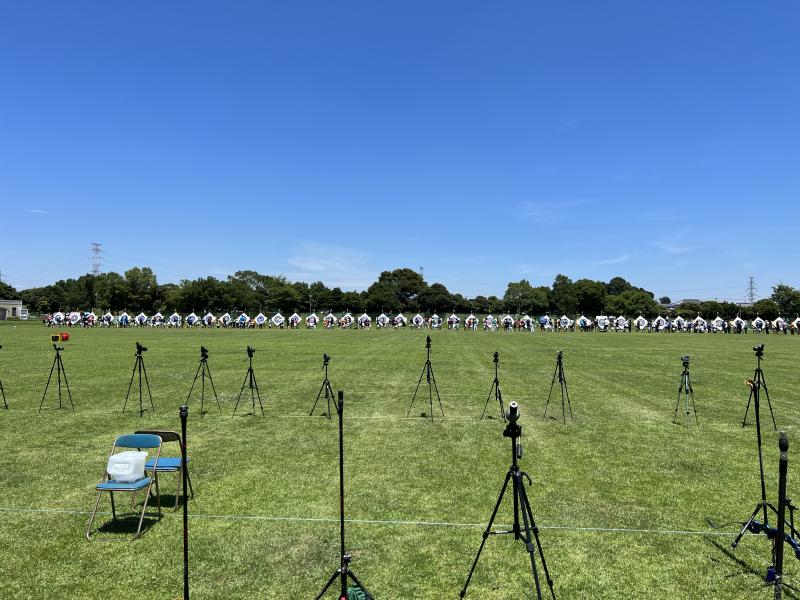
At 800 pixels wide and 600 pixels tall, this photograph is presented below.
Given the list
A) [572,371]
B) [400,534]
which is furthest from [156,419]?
[572,371]

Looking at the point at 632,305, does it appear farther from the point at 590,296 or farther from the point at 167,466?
the point at 167,466

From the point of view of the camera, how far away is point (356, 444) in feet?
32.4

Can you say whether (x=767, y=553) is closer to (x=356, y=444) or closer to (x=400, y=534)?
(x=400, y=534)

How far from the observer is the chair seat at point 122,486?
6.01 metres

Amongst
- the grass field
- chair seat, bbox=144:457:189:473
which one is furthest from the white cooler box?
the grass field

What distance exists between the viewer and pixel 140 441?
6738mm

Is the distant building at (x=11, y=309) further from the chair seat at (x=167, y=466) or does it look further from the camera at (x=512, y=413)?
the camera at (x=512, y=413)

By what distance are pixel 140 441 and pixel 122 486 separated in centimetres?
78

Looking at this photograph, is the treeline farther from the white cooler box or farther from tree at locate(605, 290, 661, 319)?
the white cooler box

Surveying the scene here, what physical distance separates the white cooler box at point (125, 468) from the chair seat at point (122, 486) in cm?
6

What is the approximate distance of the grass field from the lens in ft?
16.4

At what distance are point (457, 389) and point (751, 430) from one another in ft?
26.9

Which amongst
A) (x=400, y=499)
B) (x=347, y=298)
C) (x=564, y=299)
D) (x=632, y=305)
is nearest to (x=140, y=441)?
(x=400, y=499)

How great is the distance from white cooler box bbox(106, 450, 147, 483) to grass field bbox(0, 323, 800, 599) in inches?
27.7
